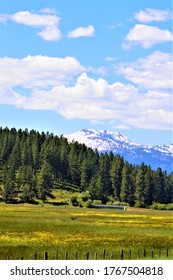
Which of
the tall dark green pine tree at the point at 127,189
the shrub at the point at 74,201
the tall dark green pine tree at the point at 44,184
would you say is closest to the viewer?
the shrub at the point at 74,201

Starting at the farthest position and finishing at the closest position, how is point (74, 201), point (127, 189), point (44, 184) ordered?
1. point (127, 189)
2. point (44, 184)
3. point (74, 201)

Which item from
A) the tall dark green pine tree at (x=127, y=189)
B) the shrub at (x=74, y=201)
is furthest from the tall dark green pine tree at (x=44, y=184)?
the tall dark green pine tree at (x=127, y=189)

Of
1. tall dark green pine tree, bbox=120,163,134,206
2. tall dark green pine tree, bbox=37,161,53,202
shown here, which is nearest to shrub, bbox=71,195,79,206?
tall dark green pine tree, bbox=37,161,53,202

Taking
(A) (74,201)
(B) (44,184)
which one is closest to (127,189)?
(A) (74,201)

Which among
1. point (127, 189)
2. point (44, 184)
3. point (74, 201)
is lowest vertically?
point (74, 201)

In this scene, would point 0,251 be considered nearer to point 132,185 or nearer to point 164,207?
point 164,207

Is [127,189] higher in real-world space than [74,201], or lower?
higher

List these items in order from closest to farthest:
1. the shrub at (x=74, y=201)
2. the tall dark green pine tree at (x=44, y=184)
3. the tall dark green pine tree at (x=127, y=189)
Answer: the shrub at (x=74, y=201) < the tall dark green pine tree at (x=44, y=184) < the tall dark green pine tree at (x=127, y=189)

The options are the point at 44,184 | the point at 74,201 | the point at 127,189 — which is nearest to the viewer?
the point at 74,201

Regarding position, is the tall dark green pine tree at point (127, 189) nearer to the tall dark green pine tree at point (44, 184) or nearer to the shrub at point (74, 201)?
the shrub at point (74, 201)

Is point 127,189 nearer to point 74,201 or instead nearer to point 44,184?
point 74,201

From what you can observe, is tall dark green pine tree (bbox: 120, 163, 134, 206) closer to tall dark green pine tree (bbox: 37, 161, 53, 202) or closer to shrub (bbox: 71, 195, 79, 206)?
shrub (bbox: 71, 195, 79, 206)
